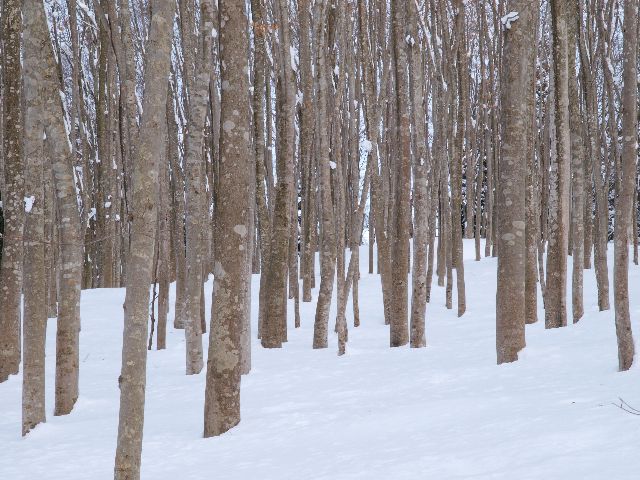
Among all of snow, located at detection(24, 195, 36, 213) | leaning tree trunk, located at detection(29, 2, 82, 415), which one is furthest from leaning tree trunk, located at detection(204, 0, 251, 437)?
snow, located at detection(24, 195, 36, 213)

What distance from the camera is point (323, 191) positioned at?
930cm

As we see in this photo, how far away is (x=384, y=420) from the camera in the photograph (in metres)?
4.90

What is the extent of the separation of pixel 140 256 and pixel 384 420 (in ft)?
7.62

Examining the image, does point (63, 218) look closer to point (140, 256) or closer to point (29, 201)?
point (29, 201)

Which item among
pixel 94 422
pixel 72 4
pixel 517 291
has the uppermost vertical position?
pixel 72 4

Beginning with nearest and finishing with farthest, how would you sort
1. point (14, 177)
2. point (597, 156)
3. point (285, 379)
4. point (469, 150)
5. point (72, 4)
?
1. point (285, 379)
2. point (14, 177)
3. point (72, 4)
4. point (597, 156)
5. point (469, 150)

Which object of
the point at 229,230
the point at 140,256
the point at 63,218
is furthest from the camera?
the point at 63,218

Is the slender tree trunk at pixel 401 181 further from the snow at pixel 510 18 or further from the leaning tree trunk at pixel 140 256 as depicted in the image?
the leaning tree trunk at pixel 140 256

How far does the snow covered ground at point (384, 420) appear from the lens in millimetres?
3564

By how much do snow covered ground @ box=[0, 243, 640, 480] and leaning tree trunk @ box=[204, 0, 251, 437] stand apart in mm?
298

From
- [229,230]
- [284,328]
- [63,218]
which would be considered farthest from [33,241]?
[284,328]

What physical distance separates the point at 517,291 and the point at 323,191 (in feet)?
12.4

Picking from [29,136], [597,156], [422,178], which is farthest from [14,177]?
[597,156]

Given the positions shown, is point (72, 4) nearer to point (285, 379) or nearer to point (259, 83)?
point (259, 83)
